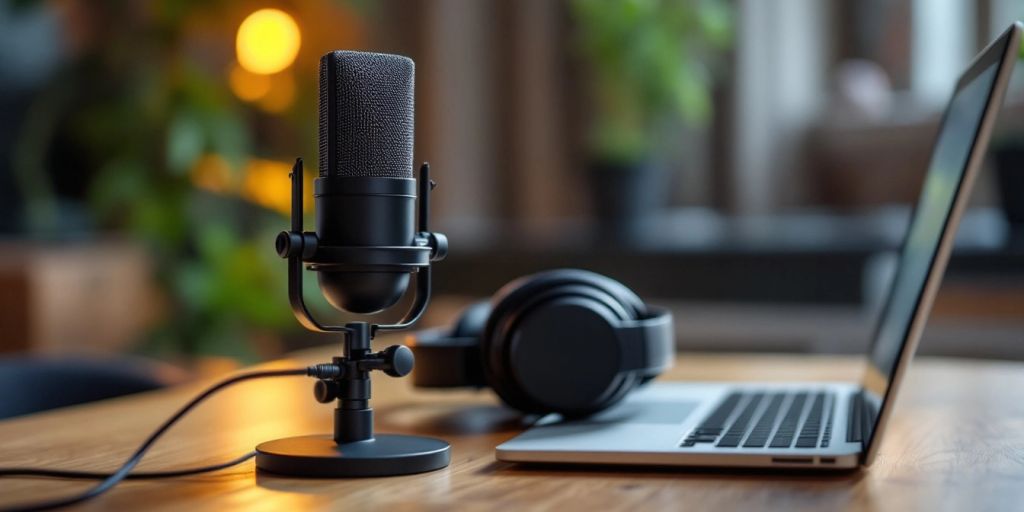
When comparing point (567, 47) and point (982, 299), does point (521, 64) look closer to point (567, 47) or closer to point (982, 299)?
point (567, 47)

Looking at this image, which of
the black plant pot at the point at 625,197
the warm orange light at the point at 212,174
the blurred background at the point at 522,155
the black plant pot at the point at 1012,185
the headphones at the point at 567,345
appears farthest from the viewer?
the warm orange light at the point at 212,174

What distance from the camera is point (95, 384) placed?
1516 millimetres

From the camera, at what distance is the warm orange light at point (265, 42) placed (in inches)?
135

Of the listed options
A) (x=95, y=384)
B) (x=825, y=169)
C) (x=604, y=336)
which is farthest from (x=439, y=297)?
(x=604, y=336)

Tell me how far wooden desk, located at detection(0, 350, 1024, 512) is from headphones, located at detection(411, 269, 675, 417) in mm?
52

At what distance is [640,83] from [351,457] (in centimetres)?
254

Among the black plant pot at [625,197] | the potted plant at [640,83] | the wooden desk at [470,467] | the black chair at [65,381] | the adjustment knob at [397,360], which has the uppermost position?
the potted plant at [640,83]

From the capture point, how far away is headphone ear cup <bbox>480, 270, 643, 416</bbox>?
0.90 m

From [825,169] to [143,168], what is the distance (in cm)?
191

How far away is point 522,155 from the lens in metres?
3.61

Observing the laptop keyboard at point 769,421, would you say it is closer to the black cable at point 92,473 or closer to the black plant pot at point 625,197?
the black cable at point 92,473

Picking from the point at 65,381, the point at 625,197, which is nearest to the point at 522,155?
the point at 625,197

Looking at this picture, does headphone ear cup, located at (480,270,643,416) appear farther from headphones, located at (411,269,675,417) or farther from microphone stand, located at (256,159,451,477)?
microphone stand, located at (256,159,451,477)

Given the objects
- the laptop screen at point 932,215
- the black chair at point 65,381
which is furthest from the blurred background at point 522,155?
the laptop screen at point 932,215
